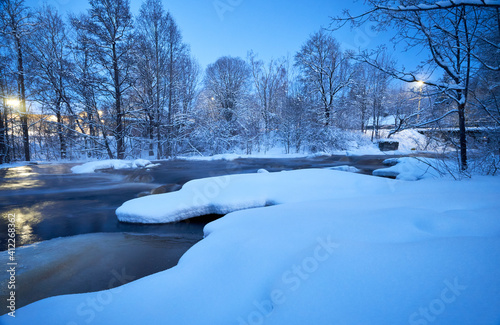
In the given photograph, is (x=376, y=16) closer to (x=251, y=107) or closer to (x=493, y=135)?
(x=493, y=135)

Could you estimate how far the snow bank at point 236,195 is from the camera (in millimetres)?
4164

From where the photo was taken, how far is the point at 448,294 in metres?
1.10

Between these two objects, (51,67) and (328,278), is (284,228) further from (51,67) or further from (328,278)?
(51,67)

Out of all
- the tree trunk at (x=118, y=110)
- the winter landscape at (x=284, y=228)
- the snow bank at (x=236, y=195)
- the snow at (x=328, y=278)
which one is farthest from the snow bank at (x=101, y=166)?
the snow at (x=328, y=278)

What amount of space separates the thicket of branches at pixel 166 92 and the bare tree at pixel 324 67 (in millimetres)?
91

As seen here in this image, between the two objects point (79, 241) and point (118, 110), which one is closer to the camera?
point (79, 241)

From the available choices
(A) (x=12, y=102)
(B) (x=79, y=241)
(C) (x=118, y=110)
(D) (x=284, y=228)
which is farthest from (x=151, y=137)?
(D) (x=284, y=228)

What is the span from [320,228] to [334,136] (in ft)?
60.0

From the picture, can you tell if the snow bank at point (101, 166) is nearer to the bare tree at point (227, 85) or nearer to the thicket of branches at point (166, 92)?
the thicket of branches at point (166, 92)

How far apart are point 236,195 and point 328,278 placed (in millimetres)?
3225

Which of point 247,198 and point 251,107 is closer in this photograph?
point 247,198

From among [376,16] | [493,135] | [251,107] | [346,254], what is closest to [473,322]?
[346,254]

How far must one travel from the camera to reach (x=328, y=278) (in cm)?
141

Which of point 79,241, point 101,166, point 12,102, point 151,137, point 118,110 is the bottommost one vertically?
point 79,241
